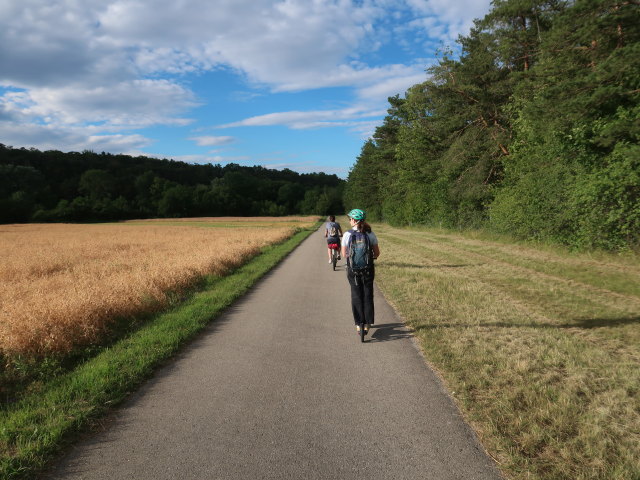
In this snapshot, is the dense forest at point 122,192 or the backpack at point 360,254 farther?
the dense forest at point 122,192

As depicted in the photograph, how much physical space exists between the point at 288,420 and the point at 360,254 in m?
2.89

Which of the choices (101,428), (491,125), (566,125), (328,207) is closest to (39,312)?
(101,428)

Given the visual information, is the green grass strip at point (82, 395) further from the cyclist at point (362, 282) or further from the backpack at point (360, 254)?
the backpack at point (360, 254)

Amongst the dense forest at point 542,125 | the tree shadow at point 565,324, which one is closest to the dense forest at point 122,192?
the dense forest at point 542,125

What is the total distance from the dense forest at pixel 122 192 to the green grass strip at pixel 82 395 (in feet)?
301

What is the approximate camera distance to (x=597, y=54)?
460 inches

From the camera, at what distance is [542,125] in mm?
13195

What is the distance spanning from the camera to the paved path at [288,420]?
8.66 feet

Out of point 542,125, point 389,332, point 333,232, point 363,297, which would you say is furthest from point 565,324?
point 542,125

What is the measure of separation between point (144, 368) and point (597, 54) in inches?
607

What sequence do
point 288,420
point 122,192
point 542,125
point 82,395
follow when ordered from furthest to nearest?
1. point 122,192
2. point 542,125
3. point 82,395
4. point 288,420

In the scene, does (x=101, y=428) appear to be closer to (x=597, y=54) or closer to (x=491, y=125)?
(x=597, y=54)

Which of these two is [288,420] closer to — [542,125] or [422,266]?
[422,266]

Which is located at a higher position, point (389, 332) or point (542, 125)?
point (542, 125)
